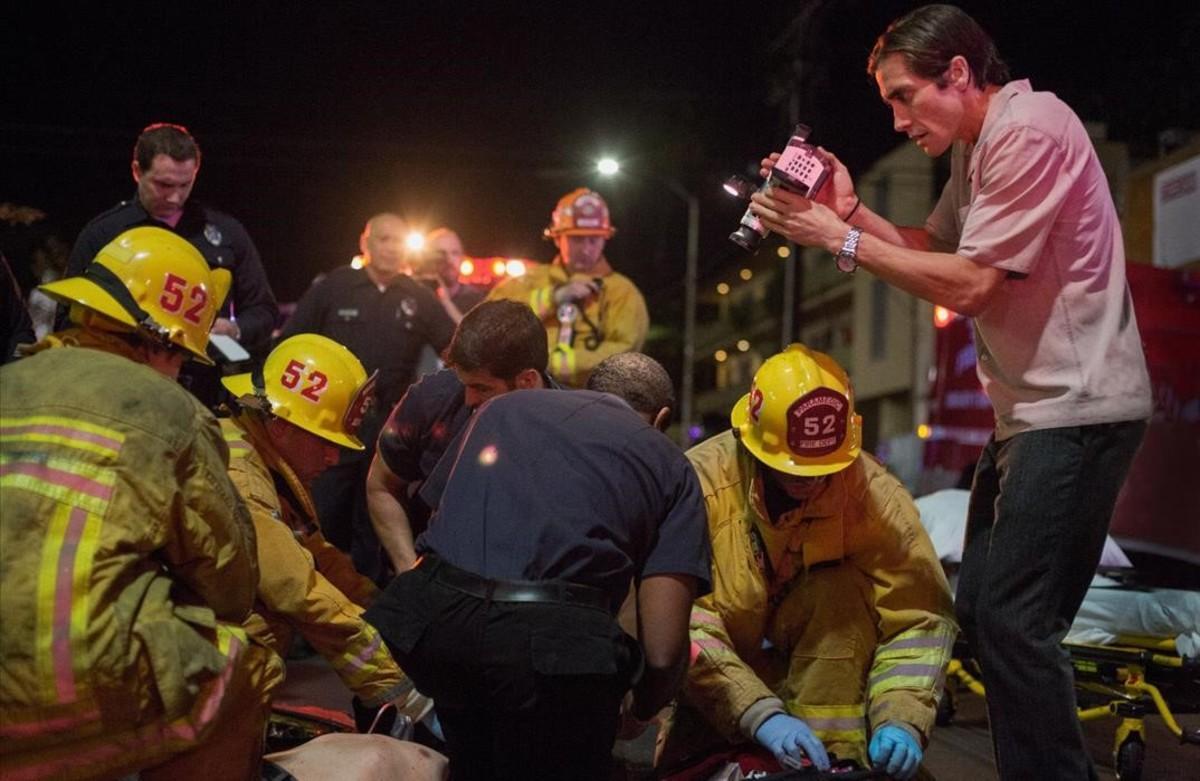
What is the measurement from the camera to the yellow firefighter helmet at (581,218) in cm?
628

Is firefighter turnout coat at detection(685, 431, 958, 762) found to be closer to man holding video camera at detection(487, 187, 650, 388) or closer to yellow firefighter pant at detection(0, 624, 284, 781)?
yellow firefighter pant at detection(0, 624, 284, 781)

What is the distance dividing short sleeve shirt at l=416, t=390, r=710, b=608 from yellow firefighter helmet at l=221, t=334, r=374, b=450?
1.38 meters

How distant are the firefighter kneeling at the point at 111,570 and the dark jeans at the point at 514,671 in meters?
0.34

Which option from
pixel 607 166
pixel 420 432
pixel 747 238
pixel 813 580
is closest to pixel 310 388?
pixel 420 432

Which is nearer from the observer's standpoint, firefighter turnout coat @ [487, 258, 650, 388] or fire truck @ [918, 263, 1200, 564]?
firefighter turnout coat @ [487, 258, 650, 388]

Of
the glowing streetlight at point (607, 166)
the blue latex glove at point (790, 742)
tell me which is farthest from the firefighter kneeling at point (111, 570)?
the glowing streetlight at point (607, 166)

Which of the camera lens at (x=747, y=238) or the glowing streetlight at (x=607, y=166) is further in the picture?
the glowing streetlight at (x=607, y=166)

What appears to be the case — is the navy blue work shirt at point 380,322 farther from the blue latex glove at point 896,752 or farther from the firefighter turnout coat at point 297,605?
the blue latex glove at point 896,752

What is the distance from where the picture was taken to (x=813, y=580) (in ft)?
11.5

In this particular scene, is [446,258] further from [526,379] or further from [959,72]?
[959,72]

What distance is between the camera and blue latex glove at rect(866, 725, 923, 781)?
2971mm

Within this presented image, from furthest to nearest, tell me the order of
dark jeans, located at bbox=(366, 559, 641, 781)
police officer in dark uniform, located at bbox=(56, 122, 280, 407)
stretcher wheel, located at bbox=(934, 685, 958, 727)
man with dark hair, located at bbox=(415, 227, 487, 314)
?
man with dark hair, located at bbox=(415, 227, 487, 314)
stretcher wheel, located at bbox=(934, 685, 958, 727)
police officer in dark uniform, located at bbox=(56, 122, 280, 407)
dark jeans, located at bbox=(366, 559, 641, 781)

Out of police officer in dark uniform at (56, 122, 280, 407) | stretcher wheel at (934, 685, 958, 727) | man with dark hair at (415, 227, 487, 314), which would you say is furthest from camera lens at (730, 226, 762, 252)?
man with dark hair at (415, 227, 487, 314)

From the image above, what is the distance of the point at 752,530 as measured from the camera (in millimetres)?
3404
